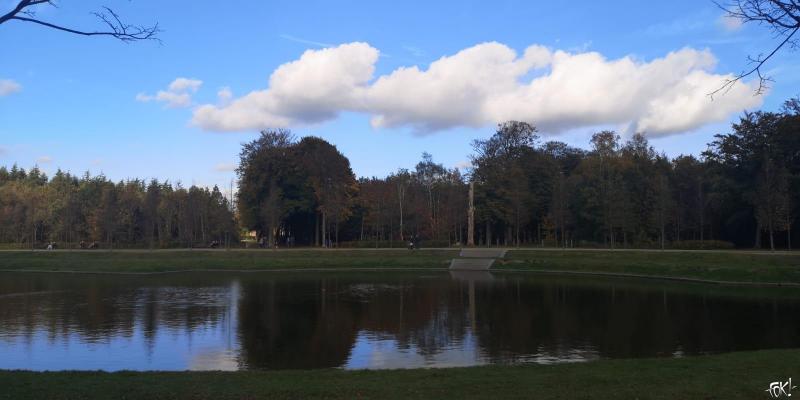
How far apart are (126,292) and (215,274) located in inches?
531

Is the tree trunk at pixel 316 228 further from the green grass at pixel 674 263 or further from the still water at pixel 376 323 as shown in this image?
the still water at pixel 376 323

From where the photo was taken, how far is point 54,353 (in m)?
18.6

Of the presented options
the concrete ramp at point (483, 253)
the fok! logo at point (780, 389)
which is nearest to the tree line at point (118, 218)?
the concrete ramp at point (483, 253)

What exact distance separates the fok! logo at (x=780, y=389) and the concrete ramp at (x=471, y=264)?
41226 mm

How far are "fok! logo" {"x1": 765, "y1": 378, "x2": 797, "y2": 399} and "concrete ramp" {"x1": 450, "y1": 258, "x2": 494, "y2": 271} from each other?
135ft

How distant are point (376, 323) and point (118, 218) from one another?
66117 millimetres

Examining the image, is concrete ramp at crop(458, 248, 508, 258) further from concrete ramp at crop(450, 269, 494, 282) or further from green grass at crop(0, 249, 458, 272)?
concrete ramp at crop(450, 269, 494, 282)

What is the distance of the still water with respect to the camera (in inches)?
704

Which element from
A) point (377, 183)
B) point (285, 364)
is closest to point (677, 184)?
point (377, 183)

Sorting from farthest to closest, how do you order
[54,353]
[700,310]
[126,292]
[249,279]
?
[249,279], [126,292], [700,310], [54,353]

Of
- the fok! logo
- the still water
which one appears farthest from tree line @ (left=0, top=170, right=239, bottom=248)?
the fok! logo

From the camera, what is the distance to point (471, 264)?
5306 centimetres

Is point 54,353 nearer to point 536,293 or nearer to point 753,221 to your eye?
point 536,293

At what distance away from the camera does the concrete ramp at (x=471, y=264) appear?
171 feet
